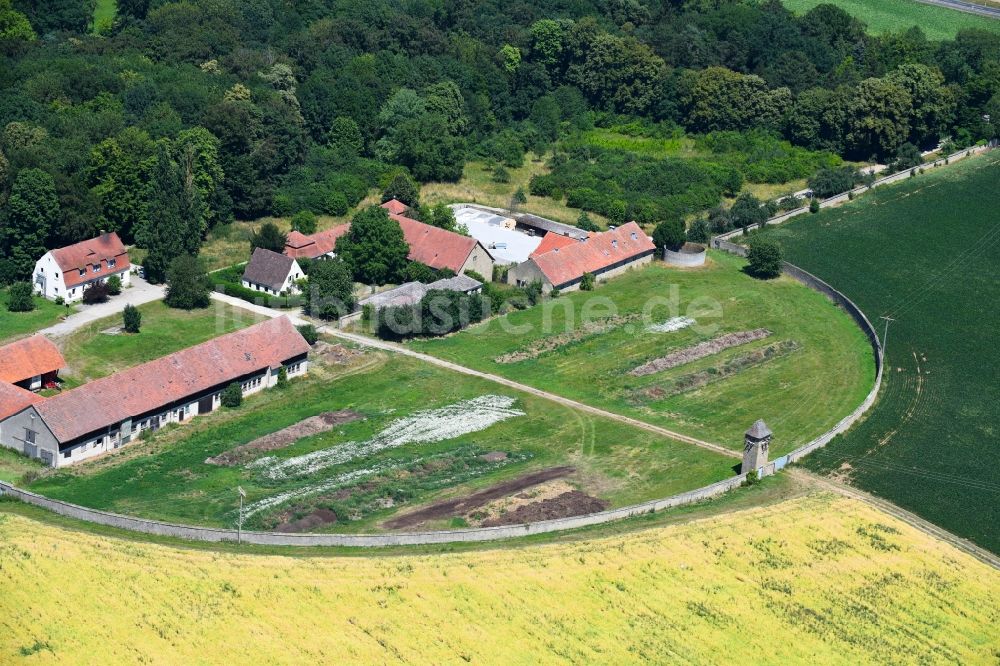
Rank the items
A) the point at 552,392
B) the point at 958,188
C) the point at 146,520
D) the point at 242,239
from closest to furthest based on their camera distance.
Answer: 1. the point at 146,520
2. the point at 552,392
3. the point at 242,239
4. the point at 958,188

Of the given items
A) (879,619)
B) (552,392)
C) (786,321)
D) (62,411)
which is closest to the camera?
(879,619)

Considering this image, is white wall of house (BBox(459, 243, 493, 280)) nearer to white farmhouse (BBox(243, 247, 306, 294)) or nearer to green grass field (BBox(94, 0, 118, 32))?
white farmhouse (BBox(243, 247, 306, 294))

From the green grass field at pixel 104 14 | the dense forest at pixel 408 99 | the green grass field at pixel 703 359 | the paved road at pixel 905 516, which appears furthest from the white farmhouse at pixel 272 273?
the green grass field at pixel 104 14

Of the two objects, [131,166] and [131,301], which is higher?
[131,166]

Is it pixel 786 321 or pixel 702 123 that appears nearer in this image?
pixel 786 321

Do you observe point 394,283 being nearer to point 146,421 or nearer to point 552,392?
point 552,392

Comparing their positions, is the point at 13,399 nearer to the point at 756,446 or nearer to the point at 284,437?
the point at 284,437

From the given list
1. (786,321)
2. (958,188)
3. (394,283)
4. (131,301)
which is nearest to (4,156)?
(131,301)
